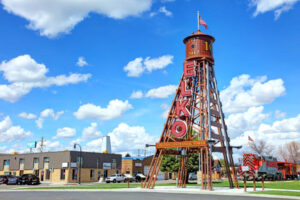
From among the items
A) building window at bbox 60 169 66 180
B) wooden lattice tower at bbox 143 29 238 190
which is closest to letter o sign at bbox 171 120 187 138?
wooden lattice tower at bbox 143 29 238 190

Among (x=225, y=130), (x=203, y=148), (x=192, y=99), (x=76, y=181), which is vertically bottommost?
(x=76, y=181)

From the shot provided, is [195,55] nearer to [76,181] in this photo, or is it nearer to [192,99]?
[192,99]

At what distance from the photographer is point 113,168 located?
256 feet

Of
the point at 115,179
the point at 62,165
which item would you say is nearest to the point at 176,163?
the point at 115,179

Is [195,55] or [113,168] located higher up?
[195,55]

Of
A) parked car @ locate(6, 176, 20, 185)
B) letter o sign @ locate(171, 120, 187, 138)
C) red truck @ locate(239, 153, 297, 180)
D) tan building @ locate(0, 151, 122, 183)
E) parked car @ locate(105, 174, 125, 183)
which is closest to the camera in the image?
letter o sign @ locate(171, 120, 187, 138)

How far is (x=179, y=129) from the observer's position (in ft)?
111

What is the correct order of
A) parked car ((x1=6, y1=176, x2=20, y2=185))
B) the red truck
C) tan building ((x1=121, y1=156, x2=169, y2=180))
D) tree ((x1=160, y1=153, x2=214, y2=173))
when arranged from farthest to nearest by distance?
1. tan building ((x1=121, y1=156, x2=169, y2=180))
2. the red truck
3. parked car ((x1=6, y1=176, x2=20, y2=185))
4. tree ((x1=160, y1=153, x2=214, y2=173))

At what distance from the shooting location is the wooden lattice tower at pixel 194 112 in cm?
3334

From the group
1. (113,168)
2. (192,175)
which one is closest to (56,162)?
(113,168)

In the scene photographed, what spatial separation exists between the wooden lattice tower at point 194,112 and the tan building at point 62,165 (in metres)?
37.1

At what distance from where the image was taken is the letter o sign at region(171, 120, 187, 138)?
33.3 meters

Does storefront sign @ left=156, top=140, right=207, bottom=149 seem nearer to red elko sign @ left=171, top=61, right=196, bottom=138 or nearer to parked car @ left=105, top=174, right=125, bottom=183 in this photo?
red elko sign @ left=171, top=61, right=196, bottom=138

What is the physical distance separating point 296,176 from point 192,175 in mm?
26304
